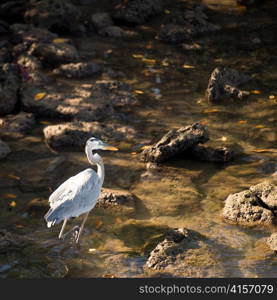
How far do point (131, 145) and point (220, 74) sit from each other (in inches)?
89.7

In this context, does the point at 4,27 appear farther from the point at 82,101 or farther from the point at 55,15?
the point at 82,101

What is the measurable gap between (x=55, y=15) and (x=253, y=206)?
23.3ft

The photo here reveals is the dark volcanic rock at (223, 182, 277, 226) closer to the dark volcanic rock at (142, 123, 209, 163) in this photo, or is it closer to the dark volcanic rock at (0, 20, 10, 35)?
the dark volcanic rock at (142, 123, 209, 163)

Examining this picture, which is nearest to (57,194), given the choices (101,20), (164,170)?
(164,170)

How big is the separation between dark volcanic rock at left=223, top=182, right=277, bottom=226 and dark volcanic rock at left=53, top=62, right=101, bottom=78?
4.41 meters

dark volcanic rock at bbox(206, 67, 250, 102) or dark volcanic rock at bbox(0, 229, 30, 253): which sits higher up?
dark volcanic rock at bbox(206, 67, 250, 102)

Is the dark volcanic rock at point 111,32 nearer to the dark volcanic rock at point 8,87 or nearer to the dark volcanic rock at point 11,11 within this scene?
the dark volcanic rock at point 11,11

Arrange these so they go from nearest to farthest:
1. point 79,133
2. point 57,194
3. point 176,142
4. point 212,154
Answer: point 57,194, point 176,142, point 212,154, point 79,133

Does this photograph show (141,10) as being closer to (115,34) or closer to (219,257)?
(115,34)

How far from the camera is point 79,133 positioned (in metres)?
9.41

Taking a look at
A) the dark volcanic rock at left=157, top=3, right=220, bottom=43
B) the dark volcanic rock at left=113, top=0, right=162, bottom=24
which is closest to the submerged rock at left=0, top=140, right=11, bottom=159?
the dark volcanic rock at left=157, top=3, right=220, bottom=43

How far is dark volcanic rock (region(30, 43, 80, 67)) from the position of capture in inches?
464

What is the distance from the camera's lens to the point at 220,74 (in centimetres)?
1088

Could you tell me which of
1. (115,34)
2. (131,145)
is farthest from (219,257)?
(115,34)
